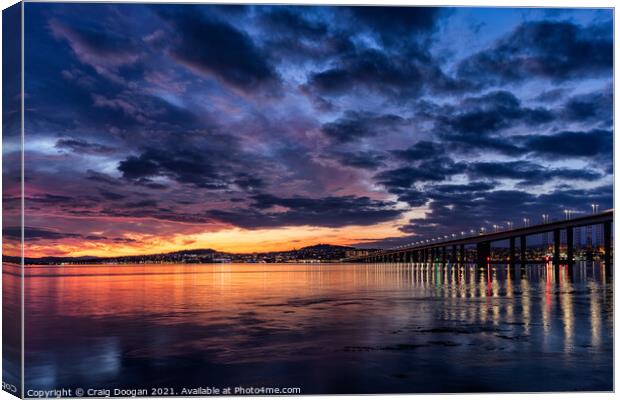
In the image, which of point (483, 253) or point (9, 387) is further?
point (483, 253)

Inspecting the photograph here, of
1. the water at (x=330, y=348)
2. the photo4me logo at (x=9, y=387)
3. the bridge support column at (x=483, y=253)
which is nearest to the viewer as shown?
the photo4me logo at (x=9, y=387)

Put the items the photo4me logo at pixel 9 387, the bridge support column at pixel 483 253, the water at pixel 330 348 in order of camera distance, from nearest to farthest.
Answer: the photo4me logo at pixel 9 387, the water at pixel 330 348, the bridge support column at pixel 483 253

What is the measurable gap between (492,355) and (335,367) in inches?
183

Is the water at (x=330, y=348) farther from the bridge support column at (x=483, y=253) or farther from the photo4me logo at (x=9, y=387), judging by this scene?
the bridge support column at (x=483, y=253)

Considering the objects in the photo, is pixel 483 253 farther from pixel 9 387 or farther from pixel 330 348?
pixel 9 387

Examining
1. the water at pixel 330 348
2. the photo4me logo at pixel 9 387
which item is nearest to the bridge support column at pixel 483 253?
the water at pixel 330 348

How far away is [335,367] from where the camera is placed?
16.4 m

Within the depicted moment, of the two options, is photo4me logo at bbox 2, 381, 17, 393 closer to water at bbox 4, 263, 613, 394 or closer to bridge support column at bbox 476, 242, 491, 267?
water at bbox 4, 263, 613, 394

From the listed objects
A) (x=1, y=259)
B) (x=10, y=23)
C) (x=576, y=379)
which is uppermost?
(x=10, y=23)

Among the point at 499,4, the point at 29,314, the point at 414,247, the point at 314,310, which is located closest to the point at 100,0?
the point at 499,4

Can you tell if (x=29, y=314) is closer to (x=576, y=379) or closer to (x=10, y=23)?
(x=10, y=23)

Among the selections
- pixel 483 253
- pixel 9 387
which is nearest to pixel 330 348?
pixel 9 387

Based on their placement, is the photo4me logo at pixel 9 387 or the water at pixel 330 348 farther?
→ the water at pixel 330 348

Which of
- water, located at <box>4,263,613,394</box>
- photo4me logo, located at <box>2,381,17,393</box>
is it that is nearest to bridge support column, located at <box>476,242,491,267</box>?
water, located at <box>4,263,613,394</box>
